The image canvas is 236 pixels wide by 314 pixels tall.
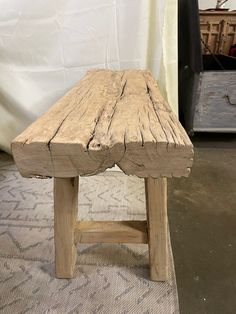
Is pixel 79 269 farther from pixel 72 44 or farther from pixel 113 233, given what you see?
pixel 72 44

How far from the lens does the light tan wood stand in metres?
0.82

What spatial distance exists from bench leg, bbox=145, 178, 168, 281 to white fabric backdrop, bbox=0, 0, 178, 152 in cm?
89

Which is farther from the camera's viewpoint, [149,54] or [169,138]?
[149,54]

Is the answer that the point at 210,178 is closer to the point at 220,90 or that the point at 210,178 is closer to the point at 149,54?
the point at 220,90

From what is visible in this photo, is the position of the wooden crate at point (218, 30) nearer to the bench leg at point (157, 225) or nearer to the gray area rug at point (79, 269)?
the gray area rug at point (79, 269)

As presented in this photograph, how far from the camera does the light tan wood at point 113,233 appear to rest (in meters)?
0.82

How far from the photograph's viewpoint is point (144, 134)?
0.53 meters

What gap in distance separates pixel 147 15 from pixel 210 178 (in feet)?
2.81

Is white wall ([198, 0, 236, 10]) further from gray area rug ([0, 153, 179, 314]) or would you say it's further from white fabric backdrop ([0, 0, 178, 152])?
gray area rug ([0, 153, 179, 314])

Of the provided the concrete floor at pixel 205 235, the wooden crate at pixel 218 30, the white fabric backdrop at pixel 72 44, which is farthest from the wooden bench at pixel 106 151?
the wooden crate at pixel 218 30

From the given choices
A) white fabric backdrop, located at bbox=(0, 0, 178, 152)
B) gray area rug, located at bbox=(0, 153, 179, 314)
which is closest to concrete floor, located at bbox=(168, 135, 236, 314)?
gray area rug, located at bbox=(0, 153, 179, 314)

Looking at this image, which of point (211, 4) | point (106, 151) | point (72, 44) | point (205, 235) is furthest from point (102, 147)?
point (211, 4)

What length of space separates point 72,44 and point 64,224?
1050 mm

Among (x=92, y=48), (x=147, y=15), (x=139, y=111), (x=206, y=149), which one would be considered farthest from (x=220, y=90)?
(x=139, y=111)
